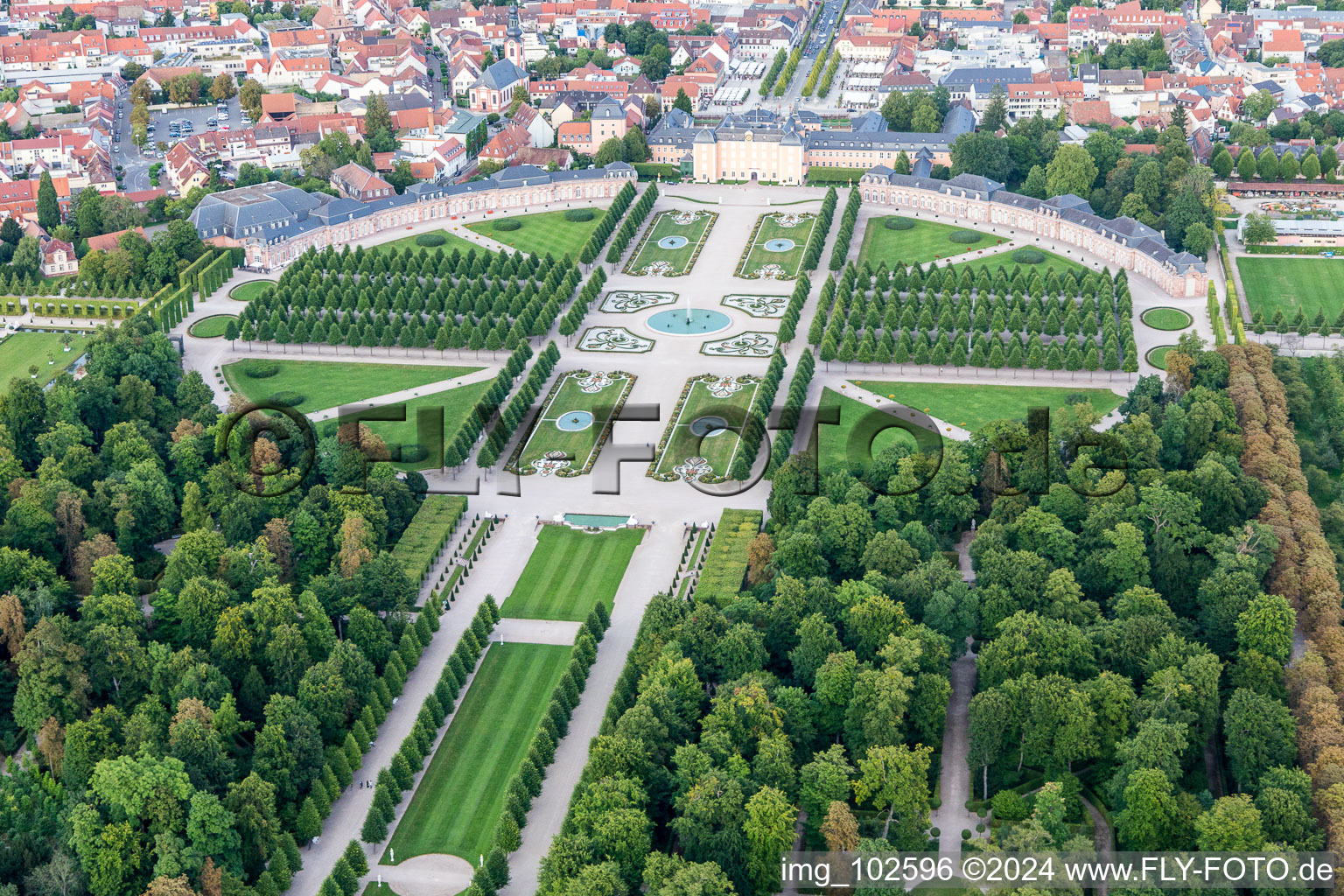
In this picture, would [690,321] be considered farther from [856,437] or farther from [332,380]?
[332,380]

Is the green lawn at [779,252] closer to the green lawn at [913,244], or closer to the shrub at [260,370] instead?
the green lawn at [913,244]

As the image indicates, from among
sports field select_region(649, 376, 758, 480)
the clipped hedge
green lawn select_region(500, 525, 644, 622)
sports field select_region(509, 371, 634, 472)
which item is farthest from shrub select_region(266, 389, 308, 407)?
the clipped hedge

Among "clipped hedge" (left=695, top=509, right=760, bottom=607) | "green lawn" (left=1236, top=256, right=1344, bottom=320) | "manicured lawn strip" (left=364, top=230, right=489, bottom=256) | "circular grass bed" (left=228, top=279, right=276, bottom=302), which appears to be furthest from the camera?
"manicured lawn strip" (left=364, top=230, right=489, bottom=256)

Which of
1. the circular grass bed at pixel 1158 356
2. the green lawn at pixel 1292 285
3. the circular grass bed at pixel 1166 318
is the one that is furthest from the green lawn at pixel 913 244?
the circular grass bed at pixel 1158 356

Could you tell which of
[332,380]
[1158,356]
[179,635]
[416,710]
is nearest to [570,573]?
[416,710]

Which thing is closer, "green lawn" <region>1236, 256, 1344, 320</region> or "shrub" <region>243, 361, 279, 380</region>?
"shrub" <region>243, 361, 279, 380</region>

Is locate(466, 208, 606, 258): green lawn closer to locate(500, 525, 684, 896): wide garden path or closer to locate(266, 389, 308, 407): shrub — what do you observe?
locate(266, 389, 308, 407): shrub
